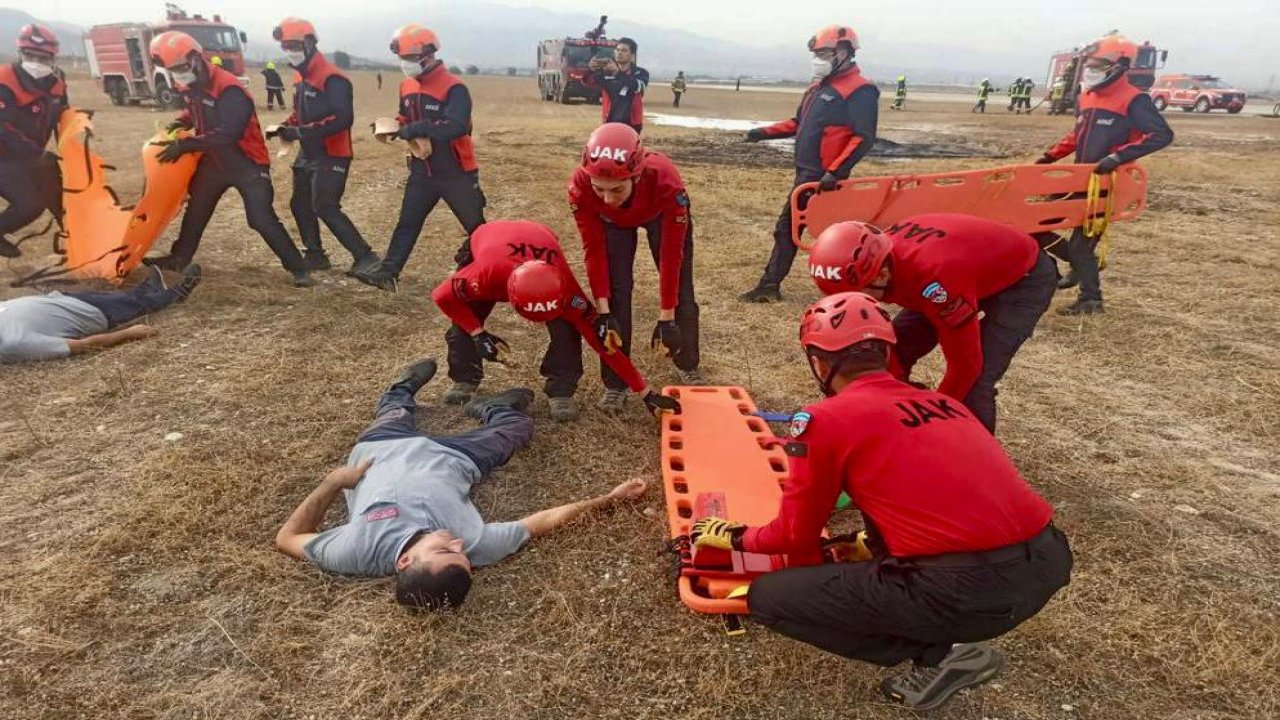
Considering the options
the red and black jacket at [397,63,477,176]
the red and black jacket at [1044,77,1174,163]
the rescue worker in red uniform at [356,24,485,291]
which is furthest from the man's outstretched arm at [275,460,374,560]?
the red and black jacket at [1044,77,1174,163]

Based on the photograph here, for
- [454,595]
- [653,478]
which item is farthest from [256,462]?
[653,478]

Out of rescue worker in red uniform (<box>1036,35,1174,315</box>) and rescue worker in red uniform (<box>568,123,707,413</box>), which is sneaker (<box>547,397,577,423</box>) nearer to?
rescue worker in red uniform (<box>568,123,707,413</box>)

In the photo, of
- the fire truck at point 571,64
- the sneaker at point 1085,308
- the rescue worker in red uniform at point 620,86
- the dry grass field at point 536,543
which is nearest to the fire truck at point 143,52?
the fire truck at point 571,64

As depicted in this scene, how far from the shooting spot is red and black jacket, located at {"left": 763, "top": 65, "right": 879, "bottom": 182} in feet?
18.7

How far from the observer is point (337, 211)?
6.34 m

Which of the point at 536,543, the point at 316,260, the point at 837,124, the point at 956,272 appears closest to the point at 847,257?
the point at 956,272

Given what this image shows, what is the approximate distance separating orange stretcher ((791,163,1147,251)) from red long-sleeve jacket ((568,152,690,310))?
1.69 m

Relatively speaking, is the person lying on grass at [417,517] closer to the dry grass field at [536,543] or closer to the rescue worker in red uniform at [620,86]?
the dry grass field at [536,543]

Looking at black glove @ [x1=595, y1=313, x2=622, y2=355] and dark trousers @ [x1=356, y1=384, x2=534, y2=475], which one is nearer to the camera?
dark trousers @ [x1=356, y1=384, x2=534, y2=475]

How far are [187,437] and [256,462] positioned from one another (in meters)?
0.54

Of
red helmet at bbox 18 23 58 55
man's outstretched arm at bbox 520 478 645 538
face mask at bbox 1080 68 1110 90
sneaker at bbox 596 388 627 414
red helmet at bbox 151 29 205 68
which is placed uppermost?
red helmet at bbox 18 23 58 55

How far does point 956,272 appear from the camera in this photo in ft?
9.30

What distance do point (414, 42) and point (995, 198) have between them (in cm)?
449

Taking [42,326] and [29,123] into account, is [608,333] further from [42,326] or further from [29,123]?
[29,123]
